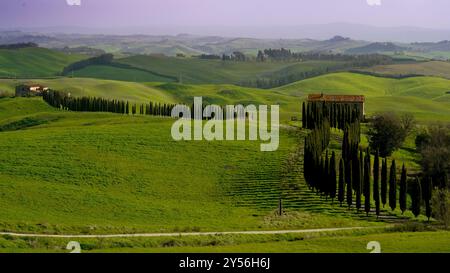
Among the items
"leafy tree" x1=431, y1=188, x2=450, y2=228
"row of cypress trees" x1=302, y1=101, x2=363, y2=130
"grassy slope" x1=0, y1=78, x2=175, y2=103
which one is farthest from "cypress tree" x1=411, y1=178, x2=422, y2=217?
"grassy slope" x1=0, y1=78, x2=175, y2=103

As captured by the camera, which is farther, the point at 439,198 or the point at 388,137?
the point at 388,137

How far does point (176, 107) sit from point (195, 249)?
88193 mm

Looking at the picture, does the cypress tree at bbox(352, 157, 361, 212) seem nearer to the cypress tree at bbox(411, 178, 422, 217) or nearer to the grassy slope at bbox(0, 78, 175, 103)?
the cypress tree at bbox(411, 178, 422, 217)

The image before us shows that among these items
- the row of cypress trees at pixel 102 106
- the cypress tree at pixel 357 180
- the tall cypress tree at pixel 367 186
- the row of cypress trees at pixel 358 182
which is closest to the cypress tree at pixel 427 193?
the row of cypress trees at pixel 358 182

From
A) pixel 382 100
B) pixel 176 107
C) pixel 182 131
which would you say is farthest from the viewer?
pixel 382 100

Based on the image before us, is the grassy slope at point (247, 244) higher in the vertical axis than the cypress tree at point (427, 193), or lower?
higher

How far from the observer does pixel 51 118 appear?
4136 inches

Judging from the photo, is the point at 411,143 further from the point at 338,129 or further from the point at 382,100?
the point at 382,100

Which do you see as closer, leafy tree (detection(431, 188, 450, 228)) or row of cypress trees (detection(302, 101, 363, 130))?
leafy tree (detection(431, 188, 450, 228))

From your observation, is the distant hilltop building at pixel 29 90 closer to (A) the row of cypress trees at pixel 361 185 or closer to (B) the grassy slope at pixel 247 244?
(A) the row of cypress trees at pixel 361 185

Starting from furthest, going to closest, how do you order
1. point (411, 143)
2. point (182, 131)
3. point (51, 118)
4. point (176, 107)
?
point (176, 107) → point (51, 118) → point (411, 143) → point (182, 131)
